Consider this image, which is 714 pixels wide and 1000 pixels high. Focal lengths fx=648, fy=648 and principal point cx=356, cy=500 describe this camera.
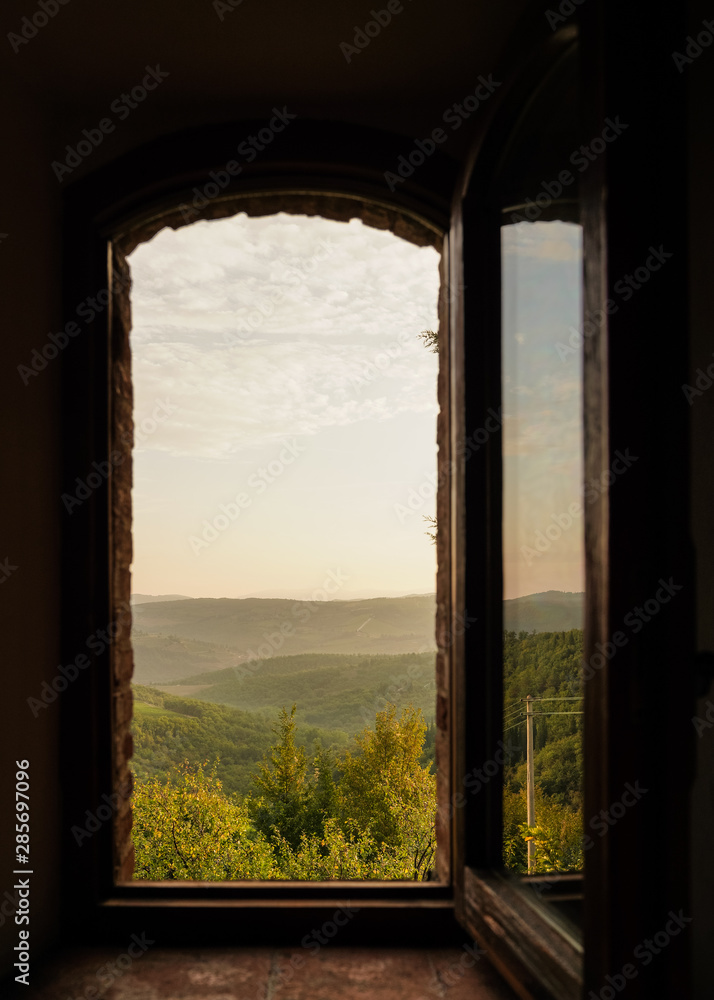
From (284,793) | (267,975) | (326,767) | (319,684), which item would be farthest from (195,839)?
(267,975)

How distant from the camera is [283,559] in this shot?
1841 centimetres

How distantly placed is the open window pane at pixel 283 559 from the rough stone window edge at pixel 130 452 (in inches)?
409

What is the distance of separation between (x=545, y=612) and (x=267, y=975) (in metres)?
1.16

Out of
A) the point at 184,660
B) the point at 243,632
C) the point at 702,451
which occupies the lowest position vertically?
the point at 184,660

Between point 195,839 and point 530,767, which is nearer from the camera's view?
point 530,767

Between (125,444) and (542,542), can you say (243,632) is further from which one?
(542,542)

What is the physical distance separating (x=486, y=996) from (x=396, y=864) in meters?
10.6

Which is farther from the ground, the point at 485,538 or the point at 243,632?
the point at 485,538

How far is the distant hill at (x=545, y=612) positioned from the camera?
1.33 meters

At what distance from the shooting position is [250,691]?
55.2ft

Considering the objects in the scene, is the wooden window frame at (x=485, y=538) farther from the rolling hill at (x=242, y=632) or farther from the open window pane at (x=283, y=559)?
the rolling hill at (x=242, y=632)

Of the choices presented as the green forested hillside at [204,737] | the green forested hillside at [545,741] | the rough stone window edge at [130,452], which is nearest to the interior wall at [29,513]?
the rough stone window edge at [130,452]

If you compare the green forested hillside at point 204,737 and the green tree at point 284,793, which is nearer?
the green tree at point 284,793

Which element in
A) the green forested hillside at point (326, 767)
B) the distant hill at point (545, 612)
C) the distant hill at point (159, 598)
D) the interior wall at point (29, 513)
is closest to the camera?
the distant hill at point (545, 612)
